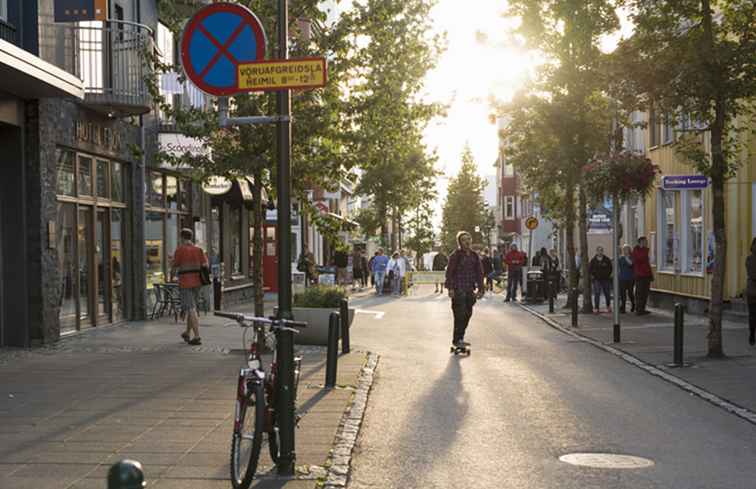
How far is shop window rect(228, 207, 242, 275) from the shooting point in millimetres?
31781

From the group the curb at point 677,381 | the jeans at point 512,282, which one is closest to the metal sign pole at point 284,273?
the curb at point 677,381

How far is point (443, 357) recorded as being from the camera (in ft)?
51.5

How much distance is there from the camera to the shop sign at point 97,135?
18047 mm

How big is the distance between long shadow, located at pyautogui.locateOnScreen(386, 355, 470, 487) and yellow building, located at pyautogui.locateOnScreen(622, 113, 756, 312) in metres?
9.40

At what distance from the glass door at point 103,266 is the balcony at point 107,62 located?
80.0 inches

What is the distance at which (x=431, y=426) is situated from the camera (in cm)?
938

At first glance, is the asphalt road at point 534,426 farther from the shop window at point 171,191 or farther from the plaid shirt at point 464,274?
A: the shop window at point 171,191

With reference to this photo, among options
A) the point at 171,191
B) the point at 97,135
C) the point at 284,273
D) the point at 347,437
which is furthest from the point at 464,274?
the point at 171,191

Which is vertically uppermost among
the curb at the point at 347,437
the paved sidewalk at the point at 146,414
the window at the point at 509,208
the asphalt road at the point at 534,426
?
the window at the point at 509,208

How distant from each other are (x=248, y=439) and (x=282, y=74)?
7.76 feet

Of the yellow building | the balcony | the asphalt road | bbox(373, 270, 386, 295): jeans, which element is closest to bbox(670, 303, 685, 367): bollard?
the asphalt road

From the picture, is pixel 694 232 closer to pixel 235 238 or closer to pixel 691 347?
pixel 691 347

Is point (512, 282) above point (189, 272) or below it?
below

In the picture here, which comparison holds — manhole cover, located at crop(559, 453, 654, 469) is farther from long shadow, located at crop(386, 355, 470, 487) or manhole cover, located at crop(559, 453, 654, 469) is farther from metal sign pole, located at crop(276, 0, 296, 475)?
metal sign pole, located at crop(276, 0, 296, 475)
